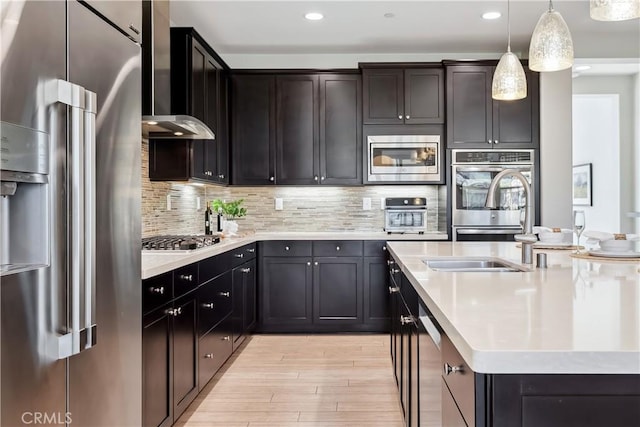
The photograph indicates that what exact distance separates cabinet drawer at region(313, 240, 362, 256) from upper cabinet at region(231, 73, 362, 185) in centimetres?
60

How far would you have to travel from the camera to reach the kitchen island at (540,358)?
0.87 meters

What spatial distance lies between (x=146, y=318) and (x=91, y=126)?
908mm

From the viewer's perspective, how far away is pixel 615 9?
1866 millimetres

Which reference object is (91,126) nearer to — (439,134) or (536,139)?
(439,134)

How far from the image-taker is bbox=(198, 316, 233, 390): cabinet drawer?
293 centimetres

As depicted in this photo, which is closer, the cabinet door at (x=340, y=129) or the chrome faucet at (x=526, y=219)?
the chrome faucet at (x=526, y=219)

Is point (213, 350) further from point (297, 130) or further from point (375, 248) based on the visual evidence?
point (297, 130)

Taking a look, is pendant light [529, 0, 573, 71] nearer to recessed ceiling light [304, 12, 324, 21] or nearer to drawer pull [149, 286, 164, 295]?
drawer pull [149, 286, 164, 295]

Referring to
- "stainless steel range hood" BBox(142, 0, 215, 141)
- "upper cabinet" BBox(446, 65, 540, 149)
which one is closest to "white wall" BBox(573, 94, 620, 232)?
"upper cabinet" BBox(446, 65, 540, 149)

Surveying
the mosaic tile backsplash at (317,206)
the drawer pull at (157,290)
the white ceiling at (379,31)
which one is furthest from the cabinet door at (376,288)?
A: the drawer pull at (157,290)

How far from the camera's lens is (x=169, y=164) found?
3.66 metres

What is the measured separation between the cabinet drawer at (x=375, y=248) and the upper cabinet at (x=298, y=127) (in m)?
0.61

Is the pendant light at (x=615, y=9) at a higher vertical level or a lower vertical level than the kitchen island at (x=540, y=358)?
higher

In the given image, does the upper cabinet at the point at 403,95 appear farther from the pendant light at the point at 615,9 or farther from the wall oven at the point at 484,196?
the pendant light at the point at 615,9
